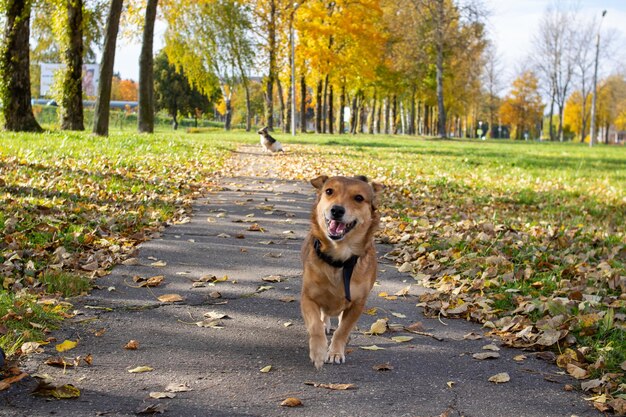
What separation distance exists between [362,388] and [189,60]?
40711 mm

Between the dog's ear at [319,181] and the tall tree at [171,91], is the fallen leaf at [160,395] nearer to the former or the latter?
the dog's ear at [319,181]

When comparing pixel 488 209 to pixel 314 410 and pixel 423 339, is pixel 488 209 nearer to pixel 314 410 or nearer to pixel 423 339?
pixel 423 339

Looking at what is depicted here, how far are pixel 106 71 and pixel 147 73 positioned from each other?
18.1 feet

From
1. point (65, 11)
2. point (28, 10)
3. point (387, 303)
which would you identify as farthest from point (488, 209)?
point (65, 11)

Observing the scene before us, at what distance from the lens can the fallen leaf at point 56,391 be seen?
11.4 ft

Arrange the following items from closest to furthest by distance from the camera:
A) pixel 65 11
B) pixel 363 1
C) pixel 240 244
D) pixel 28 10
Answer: pixel 240 244
pixel 28 10
pixel 65 11
pixel 363 1

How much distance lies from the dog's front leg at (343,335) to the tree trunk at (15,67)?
19.2m

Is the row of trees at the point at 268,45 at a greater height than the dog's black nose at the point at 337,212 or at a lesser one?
greater

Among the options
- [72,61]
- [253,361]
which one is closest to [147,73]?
[72,61]

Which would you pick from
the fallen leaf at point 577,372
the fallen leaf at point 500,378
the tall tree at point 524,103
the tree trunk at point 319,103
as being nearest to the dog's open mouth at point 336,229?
the fallen leaf at point 500,378

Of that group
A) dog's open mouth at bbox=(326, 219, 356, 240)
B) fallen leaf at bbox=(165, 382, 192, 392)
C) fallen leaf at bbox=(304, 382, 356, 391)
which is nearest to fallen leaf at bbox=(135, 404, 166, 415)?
fallen leaf at bbox=(165, 382, 192, 392)

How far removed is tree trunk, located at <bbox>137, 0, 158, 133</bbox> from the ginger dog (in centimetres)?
2467

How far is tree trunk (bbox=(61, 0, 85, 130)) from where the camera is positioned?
25.1 metres

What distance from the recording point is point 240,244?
26.3ft
